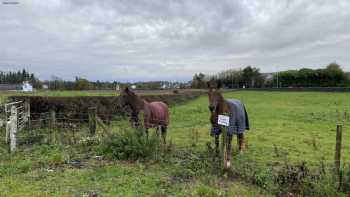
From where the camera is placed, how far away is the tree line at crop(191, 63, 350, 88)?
148ft

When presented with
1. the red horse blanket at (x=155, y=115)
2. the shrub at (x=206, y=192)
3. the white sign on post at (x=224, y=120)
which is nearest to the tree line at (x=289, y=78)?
the red horse blanket at (x=155, y=115)

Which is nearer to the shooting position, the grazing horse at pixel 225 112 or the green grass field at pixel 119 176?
the green grass field at pixel 119 176

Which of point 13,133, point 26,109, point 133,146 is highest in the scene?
point 26,109

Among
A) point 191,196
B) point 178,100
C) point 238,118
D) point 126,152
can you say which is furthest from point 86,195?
point 178,100

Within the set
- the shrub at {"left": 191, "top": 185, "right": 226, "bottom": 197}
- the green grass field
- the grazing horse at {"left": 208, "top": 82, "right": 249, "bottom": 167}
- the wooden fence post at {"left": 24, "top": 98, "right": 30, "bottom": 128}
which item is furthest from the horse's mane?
the wooden fence post at {"left": 24, "top": 98, "right": 30, "bottom": 128}

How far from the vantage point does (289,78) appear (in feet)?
162

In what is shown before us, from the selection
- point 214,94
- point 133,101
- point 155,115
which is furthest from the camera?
point 155,115

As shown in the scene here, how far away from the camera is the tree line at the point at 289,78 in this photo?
45125mm

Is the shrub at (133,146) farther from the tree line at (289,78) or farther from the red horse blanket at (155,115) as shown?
the tree line at (289,78)

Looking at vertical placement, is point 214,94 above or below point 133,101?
above

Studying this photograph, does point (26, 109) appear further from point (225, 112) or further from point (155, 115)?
point (225, 112)

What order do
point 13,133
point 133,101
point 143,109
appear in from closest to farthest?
point 13,133, point 143,109, point 133,101

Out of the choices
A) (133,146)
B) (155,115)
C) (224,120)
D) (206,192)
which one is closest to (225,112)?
(224,120)

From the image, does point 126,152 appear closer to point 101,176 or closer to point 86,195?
point 101,176
